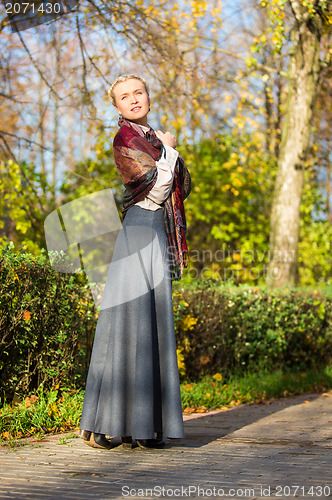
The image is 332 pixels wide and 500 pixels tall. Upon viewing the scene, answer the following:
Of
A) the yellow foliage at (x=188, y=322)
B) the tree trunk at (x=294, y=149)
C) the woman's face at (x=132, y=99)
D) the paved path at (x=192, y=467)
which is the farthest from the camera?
the tree trunk at (x=294, y=149)

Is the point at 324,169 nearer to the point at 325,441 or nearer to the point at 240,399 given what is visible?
the point at 240,399

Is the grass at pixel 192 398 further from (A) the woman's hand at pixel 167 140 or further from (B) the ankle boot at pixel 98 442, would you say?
(A) the woman's hand at pixel 167 140

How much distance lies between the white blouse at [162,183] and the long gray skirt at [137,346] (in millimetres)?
53

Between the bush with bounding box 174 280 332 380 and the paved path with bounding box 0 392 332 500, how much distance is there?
199 centimetres

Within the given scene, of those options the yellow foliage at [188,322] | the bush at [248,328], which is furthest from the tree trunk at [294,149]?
the yellow foliage at [188,322]

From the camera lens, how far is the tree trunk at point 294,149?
30.1 ft

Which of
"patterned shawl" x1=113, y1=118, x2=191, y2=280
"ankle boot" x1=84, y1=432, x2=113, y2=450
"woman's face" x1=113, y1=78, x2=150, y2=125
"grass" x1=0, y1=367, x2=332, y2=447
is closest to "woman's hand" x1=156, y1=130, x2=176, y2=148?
"patterned shawl" x1=113, y1=118, x2=191, y2=280

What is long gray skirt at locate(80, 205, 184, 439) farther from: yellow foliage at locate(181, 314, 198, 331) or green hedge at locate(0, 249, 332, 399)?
yellow foliage at locate(181, 314, 198, 331)

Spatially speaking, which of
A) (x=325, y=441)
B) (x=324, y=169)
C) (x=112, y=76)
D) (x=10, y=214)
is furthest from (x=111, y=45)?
(x=324, y=169)

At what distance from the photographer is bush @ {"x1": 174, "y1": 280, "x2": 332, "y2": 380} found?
21.3ft

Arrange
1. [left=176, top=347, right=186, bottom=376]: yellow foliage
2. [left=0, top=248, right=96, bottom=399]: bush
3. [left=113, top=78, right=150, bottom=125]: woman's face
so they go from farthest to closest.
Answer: [left=176, top=347, right=186, bottom=376]: yellow foliage → [left=0, top=248, right=96, bottom=399]: bush → [left=113, top=78, right=150, bottom=125]: woman's face

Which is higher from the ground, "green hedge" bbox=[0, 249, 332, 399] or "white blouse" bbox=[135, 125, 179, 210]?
"white blouse" bbox=[135, 125, 179, 210]

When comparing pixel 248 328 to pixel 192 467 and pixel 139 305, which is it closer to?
pixel 139 305

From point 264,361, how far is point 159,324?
3.81m
